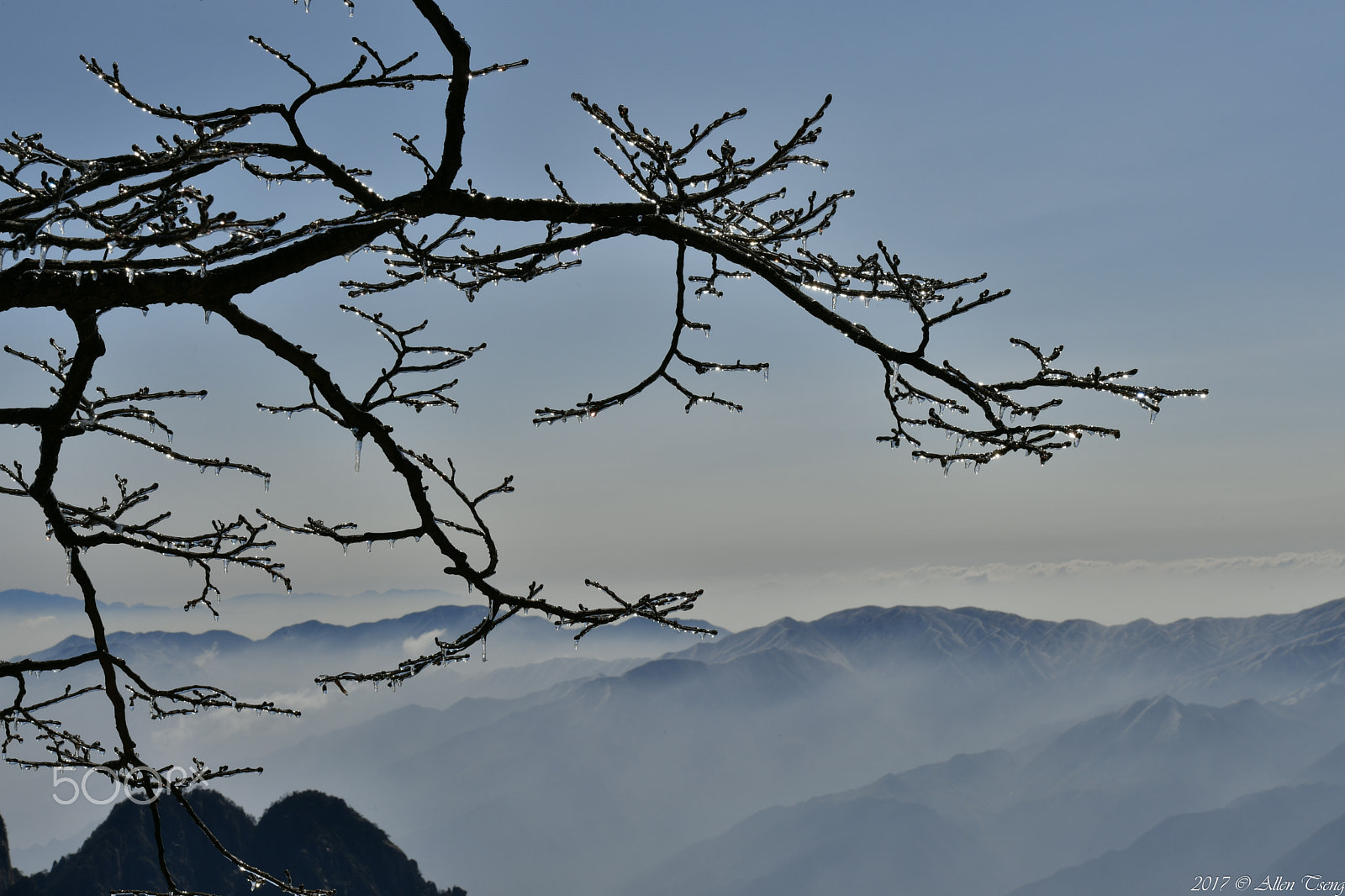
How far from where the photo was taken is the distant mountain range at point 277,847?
108750 mm

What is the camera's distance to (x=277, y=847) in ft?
411

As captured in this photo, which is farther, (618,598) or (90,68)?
(618,598)

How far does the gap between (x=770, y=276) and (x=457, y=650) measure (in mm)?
2557

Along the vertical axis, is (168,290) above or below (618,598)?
above

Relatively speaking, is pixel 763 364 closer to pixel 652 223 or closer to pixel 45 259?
pixel 652 223

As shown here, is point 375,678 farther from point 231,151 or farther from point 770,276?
point 770,276

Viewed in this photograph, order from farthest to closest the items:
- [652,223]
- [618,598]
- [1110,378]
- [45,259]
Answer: [618,598] < [652,223] < [1110,378] < [45,259]

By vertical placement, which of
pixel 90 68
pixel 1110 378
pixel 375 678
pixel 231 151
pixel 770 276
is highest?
pixel 90 68

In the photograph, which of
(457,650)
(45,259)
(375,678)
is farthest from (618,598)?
(45,259)

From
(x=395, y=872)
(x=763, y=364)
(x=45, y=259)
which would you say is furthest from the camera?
(x=395, y=872)

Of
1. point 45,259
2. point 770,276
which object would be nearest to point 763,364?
point 770,276

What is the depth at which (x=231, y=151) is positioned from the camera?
3.00m

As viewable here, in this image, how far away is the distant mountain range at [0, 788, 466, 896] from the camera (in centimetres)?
10875

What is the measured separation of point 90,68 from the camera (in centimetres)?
347
